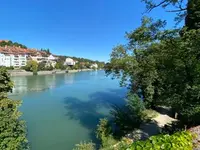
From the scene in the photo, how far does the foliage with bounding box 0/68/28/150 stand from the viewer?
8.21 m

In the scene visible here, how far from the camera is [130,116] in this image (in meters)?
13.5

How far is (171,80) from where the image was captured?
7242 millimetres

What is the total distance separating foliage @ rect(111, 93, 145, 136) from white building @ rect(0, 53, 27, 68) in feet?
264

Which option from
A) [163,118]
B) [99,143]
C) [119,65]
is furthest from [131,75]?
[99,143]

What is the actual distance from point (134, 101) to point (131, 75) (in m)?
2.69

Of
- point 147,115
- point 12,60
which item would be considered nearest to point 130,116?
point 147,115

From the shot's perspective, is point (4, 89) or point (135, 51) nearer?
point (4, 89)

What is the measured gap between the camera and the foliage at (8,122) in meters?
8.21

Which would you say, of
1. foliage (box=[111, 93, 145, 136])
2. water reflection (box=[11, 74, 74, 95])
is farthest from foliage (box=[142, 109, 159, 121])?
water reflection (box=[11, 74, 74, 95])

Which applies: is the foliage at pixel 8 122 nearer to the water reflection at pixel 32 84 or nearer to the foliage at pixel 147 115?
the foliage at pixel 147 115

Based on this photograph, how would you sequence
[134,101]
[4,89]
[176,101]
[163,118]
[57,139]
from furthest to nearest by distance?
1. [163,118]
2. [134,101]
3. [57,139]
4. [4,89]
5. [176,101]

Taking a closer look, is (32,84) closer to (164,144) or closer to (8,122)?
(8,122)

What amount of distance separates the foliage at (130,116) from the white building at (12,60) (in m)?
80.4

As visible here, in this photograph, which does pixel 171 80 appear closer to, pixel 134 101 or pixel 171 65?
pixel 171 65
